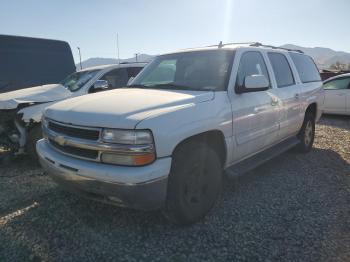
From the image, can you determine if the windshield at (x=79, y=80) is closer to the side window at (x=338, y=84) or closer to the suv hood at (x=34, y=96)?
the suv hood at (x=34, y=96)

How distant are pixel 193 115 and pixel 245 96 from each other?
1.04m

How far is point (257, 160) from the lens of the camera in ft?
14.4

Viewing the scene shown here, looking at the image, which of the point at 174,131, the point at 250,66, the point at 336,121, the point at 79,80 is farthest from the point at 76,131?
the point at 336,121

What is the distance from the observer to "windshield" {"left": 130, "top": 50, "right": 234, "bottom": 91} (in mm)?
3830

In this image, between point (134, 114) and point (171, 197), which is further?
point (171, 197)

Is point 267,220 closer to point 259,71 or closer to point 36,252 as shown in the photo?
point 259,71

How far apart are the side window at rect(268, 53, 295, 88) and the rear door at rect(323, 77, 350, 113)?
586 cm

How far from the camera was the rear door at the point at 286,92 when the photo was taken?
16.0ft

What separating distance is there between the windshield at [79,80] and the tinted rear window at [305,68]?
153 inches

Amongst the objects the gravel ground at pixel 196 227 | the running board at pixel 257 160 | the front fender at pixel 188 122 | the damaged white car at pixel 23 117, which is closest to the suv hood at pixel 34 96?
the damaged white car at pixel 23 117

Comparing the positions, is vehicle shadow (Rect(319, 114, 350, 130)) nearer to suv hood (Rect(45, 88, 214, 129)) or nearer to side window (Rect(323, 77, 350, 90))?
side window (Rect(323, 77, 350, 90))

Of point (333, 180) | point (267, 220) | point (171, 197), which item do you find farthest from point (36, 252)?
point (333, 180)

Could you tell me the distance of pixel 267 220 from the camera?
3553 millimetres

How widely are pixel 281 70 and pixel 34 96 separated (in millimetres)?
3960
